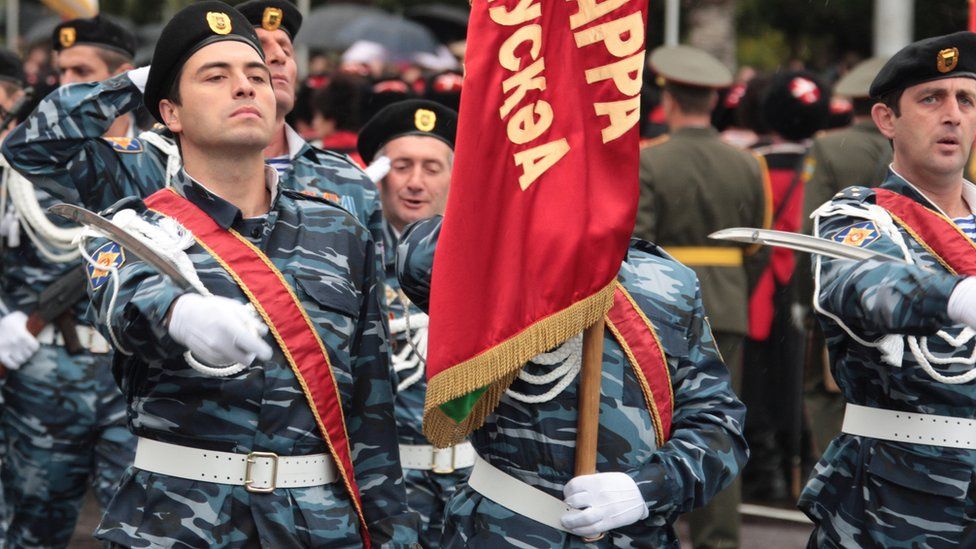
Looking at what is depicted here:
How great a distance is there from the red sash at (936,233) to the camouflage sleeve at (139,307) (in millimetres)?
2211

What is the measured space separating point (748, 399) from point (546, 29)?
639 cm

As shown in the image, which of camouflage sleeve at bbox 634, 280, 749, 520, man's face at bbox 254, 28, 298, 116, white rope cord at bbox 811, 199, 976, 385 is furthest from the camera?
man's face at bbox 254, 28, 298, 116

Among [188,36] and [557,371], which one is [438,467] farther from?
[188,36]

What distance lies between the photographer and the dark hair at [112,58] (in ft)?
22.8

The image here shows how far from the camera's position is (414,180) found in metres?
6.18

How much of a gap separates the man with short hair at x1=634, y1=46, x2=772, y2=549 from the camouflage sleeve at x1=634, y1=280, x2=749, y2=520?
3932 mm

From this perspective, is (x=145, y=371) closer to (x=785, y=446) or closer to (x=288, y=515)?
(x=288, y=515)

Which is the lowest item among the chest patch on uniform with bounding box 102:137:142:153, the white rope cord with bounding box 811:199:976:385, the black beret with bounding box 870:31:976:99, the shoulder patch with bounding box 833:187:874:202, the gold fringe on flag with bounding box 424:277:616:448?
the white rope cord with bounding box 811:199:976:385

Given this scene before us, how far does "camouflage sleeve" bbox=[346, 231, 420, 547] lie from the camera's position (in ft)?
13.7

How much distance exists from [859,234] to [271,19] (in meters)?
2.23

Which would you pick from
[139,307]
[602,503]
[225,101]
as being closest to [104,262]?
[139,307]

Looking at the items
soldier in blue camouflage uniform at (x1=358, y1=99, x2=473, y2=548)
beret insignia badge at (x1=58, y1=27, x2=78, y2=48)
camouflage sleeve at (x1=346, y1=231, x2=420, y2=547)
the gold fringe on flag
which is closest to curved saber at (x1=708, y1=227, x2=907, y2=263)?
the gold fringe on flag

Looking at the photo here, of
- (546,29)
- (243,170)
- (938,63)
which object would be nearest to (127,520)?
(243,170)

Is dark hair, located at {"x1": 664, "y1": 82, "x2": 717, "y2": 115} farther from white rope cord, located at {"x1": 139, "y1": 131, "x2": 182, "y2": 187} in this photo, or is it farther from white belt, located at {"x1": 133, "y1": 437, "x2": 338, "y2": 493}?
white belt, located at {"x1": 133, "y1": 437, "x2": 338, "y2": 493}
